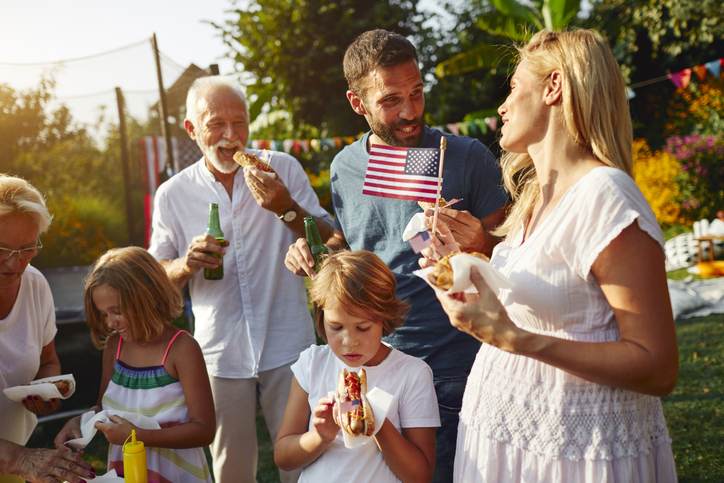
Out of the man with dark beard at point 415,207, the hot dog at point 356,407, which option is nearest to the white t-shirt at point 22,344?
the man with dark beard at point 415,207

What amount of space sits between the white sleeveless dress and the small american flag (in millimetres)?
1088

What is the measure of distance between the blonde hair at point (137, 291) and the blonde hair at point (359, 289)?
0.84 metres

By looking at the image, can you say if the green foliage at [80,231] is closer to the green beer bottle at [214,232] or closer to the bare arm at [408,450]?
the green beer bottle at [214,232]

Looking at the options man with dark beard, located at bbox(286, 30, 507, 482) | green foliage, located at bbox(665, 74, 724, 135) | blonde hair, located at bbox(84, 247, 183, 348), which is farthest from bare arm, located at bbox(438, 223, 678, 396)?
green foliage, located at bbox(665, 74, 724, 135)

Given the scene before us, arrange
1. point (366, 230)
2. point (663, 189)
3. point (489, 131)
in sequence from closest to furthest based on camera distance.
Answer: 1. point (366, 230)
2. point (663, 189)
3. point (489, 131)

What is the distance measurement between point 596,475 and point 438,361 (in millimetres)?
1170

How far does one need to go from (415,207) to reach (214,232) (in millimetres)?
1068

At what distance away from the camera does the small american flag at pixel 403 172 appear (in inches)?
122

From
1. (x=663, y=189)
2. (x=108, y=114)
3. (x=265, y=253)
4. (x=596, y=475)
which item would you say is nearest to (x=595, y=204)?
(x=596, y=475)

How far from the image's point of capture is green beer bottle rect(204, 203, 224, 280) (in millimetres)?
3574

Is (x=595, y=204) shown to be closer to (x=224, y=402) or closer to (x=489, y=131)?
(x=224, y=402)

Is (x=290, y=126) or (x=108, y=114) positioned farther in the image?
(x=290, y=126)

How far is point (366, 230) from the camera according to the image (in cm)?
326

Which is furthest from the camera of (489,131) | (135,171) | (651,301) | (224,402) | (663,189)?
(489,131)
